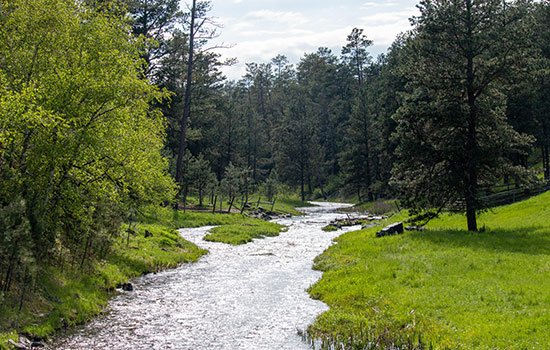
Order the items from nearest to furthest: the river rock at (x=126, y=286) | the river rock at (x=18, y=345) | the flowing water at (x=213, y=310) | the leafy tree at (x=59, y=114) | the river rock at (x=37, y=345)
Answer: the river rock at (x=18, y=345) → the river rock at (x=37, y=345) → the flowing water at (x=213, y=310) → the leafy tree at (x=59, y=114) → the river rock at (x=126, y=286)

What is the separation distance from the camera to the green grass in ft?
108

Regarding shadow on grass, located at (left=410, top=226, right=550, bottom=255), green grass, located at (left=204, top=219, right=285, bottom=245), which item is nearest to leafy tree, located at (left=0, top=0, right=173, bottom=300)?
green grass, located at (left=204, top=219, right=285, bottom=245)

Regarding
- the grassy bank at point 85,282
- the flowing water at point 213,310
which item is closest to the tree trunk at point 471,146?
the flowing water at point 213,310

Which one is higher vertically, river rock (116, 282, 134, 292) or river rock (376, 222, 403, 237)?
river rock (376, 222, 403, 237)

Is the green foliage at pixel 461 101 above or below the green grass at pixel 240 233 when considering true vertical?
above

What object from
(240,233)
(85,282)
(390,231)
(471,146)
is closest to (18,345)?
(85,282)

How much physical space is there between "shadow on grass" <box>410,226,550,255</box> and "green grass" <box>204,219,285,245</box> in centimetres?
1373

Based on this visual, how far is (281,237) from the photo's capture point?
36.5 m

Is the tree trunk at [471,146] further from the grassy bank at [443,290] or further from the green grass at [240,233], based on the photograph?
the green grass at [240,233]

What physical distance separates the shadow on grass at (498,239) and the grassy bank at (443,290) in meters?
0.05

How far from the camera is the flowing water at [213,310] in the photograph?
465 inches

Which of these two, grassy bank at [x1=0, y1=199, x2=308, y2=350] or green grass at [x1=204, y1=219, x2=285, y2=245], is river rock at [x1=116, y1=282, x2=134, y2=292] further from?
green grass at [x1=204, y1=219, x2=285, y2=245]

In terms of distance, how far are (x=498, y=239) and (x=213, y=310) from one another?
16840mm

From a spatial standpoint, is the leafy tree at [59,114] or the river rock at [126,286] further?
the river rock at [126,286]
